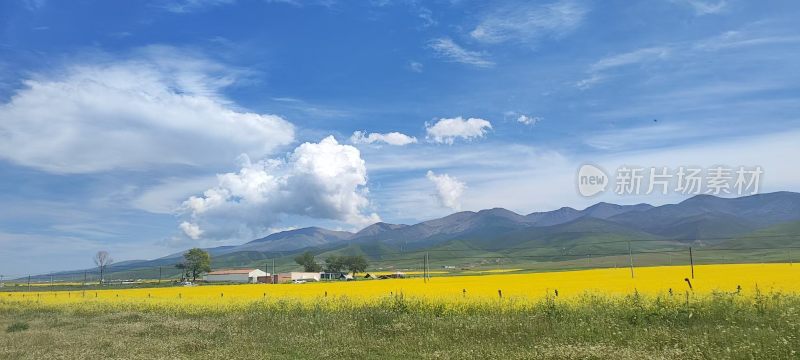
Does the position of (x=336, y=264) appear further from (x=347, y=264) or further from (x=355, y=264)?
(x=355, y=264)

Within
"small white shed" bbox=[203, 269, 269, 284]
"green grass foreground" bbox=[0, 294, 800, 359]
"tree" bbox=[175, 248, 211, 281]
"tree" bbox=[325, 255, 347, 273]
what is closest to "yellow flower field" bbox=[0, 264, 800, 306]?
"green grass foreground" bbox=[0, 294, 800, 359]

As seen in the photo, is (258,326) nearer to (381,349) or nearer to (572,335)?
(381,349)

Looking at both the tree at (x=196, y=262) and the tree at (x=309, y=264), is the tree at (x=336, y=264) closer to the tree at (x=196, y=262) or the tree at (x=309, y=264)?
the tree at (x=309, y=264)

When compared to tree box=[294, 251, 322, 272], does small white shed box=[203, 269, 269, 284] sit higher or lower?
lower

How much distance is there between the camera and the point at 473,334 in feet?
51.5

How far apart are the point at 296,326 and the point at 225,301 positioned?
15.4m

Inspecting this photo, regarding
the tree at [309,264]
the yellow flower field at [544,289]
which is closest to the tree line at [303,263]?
the tree at [309,264]

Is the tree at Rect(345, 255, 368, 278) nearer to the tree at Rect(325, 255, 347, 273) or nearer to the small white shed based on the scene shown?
the tree at Rect(325, 255, 347, 273)

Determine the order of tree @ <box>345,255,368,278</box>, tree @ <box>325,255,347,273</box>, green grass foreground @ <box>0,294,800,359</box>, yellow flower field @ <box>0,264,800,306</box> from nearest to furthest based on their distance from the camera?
1. green grass foreground @ <box>0,294,800,359</box>
2. yellow flower field @ <box>0,264,800,306</box>
3. tree @ <box>345,255,368,278</box>
4. tree @ <box>325,255,347,273</box>

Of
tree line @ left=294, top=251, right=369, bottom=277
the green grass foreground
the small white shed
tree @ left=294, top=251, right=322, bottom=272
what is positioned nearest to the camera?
the green grass foreground

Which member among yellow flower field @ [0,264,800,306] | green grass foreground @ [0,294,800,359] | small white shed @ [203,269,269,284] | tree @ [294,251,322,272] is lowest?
small white shed @ [203,269,269,284]

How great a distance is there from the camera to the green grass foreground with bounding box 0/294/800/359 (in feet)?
40.2

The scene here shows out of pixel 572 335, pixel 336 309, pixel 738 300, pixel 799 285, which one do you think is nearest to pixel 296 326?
pixel 336 309

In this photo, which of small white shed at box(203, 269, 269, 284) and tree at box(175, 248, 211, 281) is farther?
small white shed at box(203, 269, 269, 284)
